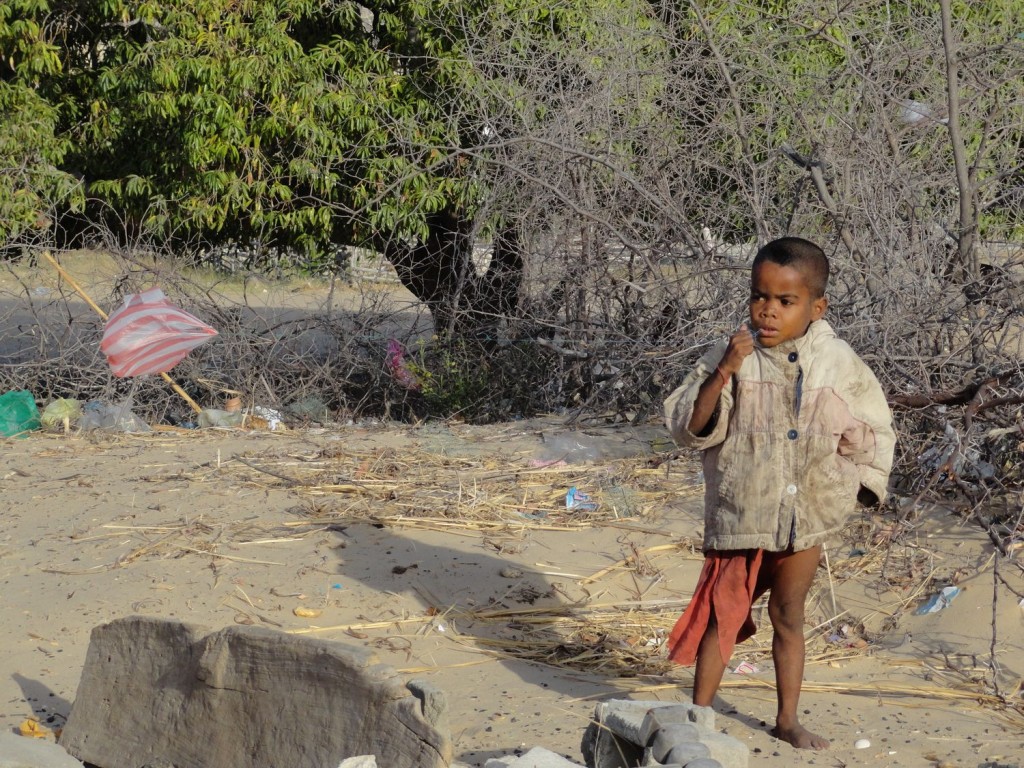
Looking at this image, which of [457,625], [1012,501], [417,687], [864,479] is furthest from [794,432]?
[1012,501]

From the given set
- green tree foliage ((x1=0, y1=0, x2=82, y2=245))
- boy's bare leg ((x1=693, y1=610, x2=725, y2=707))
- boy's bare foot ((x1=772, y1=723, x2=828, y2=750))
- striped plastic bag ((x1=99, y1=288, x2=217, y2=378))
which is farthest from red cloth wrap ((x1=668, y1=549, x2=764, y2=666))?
green tree foliage ((x1=0, y1=0, x2=82, y2=245))

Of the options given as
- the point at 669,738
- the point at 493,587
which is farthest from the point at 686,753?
the point at 493,587

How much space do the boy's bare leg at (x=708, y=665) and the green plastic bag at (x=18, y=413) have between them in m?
5.48

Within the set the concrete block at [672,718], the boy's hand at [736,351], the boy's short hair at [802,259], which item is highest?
the boy's short hair at [802,259]

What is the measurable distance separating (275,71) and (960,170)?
5.08 meters

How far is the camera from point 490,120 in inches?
300

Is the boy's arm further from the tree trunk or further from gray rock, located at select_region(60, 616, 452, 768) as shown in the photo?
the tree trunk

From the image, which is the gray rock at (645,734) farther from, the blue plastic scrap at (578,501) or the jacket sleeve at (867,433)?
the blue plastic scrap at (578,501)

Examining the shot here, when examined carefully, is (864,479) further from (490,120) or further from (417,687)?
(490,120)

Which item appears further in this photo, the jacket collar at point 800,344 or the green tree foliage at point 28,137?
the green tree foliage at point 28,137

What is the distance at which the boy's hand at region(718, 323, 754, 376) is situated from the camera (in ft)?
9.75

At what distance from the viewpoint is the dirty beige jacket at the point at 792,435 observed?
3080mm

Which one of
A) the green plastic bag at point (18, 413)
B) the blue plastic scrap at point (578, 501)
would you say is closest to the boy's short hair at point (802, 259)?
the blue plastic scrap at point (578, 501)

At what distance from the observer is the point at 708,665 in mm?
3230
